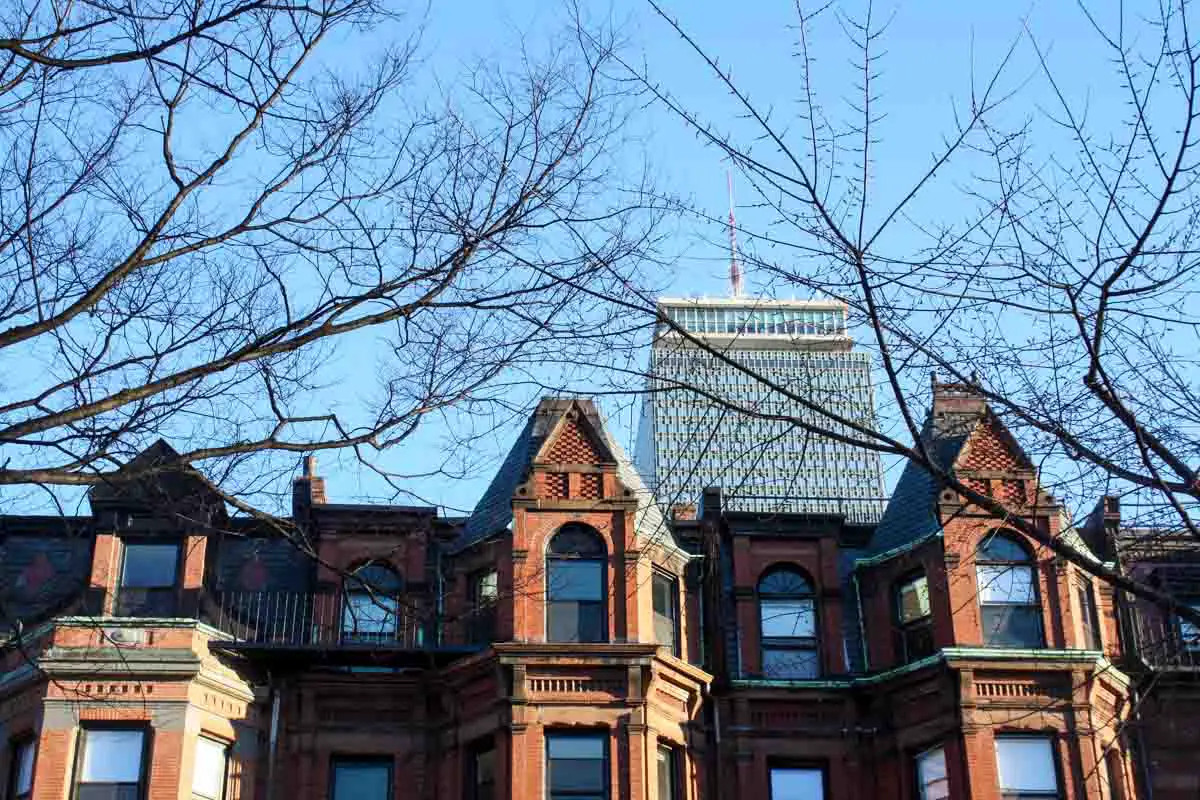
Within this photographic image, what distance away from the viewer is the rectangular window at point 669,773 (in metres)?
26.1

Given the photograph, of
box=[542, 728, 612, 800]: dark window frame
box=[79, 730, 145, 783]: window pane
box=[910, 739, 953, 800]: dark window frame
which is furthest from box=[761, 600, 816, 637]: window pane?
box=[79, 730, 145, 783]: window pane

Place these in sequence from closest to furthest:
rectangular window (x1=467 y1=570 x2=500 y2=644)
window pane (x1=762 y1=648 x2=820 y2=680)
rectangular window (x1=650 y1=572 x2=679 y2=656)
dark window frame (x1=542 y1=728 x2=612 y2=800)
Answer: dark window frame (x1=542 y1=728 x2=612 y2=800)
rectangular window (x1=467 y1=570 x2=500 y2=644)
rectangular window (x1=650 y1=572 x2=679 y2=656)
window pane (x1=762 y1=648 x2=820 y2=680)

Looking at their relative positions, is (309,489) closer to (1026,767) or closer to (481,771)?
(481,771)

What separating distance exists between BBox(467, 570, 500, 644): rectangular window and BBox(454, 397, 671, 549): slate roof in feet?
2.04

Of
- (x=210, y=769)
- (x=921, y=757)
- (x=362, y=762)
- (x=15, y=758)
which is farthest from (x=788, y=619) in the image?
(x=15, y=758)

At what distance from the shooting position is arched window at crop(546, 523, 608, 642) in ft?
85.9

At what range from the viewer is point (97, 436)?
12.6 meters

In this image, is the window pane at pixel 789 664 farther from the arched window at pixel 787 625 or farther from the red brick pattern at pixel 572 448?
the red brick pattern at pixel 572 448

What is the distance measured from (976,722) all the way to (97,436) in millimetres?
16618

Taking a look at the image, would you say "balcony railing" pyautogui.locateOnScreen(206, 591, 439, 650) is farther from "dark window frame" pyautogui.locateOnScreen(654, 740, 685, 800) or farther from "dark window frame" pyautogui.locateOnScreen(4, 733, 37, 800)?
"dark window frame" pyautogui.locateOnScreen(654, 740, 685, 800)

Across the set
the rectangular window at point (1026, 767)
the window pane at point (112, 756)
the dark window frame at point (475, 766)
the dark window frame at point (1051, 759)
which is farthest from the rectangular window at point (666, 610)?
the window pane at point (112, 756)

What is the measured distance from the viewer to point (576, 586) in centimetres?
2658

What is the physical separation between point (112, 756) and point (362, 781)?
148 inches

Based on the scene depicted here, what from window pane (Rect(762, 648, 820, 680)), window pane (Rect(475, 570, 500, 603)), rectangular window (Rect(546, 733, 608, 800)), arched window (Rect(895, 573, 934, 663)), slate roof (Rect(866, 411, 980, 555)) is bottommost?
rectangular window (Rect(546, 733, 608, 800))
